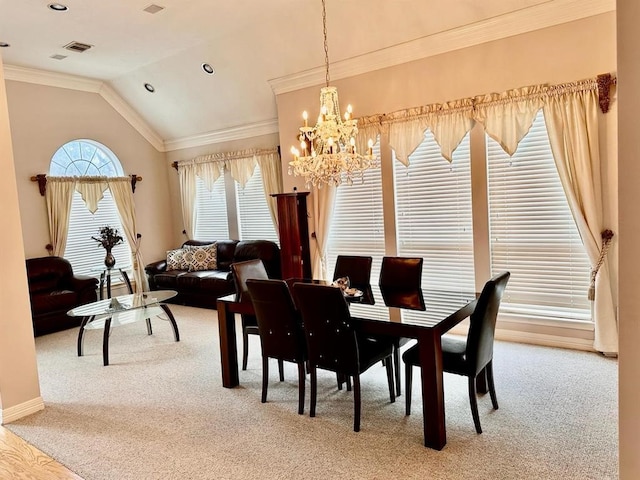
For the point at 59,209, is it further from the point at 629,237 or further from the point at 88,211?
the point at 629,237

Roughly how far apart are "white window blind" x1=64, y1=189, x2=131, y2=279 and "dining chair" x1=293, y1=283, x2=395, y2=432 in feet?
17.2

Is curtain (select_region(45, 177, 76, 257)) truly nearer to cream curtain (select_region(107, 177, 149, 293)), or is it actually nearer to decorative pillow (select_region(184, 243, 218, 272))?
cream curtain (select_region(107, 177, 149, 293))

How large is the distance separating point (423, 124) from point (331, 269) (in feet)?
6.96

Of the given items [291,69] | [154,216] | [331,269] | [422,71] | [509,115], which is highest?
[291,69]

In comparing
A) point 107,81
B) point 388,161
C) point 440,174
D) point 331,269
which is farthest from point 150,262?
point 440,174

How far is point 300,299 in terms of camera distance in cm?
294

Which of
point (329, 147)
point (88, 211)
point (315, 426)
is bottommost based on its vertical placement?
point (315, 426)

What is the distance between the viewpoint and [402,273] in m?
3.91

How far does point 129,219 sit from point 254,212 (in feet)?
7.08

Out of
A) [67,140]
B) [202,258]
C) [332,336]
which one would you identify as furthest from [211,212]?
[332,336]

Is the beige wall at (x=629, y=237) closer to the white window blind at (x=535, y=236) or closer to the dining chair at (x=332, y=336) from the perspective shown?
the dining chair at (x=332, y=336)

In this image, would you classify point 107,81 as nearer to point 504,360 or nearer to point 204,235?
point 204,235

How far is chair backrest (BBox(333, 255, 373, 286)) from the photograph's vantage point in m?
4.12

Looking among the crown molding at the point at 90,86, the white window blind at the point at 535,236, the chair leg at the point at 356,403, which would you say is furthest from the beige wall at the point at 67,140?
the white window blind at the point at 535,236
